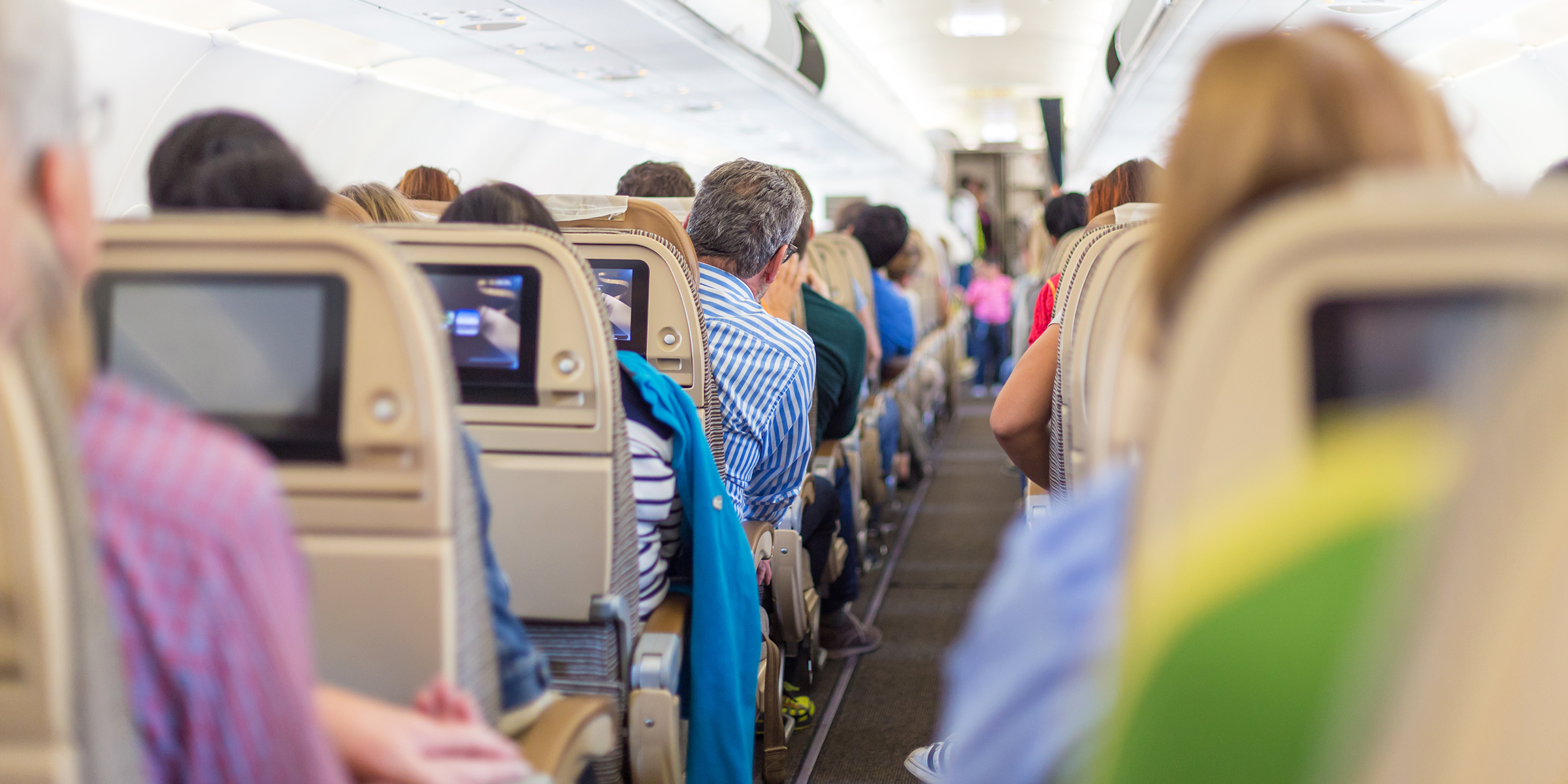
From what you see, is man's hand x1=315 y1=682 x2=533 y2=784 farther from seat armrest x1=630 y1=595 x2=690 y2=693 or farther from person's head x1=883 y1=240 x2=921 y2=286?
person's head x1=883 y1=240 x2=921 y2=286

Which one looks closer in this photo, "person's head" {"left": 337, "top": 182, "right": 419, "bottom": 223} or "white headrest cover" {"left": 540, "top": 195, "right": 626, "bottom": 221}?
"person's head" {"left": 337, "top": 182, "right": 419, "bottom": 223}

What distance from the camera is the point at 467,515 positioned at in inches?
49.8

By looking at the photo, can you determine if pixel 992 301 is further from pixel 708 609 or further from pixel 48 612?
pixel 48 612

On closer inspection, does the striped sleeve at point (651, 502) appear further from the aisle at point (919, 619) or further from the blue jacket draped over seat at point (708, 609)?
the aisle at point (919, 619)

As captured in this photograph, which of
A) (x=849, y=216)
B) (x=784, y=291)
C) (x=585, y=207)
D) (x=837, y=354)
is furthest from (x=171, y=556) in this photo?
(x=849, y=216)

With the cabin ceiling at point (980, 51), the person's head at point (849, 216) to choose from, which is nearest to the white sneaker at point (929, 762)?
the person's head at point (849, 216)

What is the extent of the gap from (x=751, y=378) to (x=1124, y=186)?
1.16 meters

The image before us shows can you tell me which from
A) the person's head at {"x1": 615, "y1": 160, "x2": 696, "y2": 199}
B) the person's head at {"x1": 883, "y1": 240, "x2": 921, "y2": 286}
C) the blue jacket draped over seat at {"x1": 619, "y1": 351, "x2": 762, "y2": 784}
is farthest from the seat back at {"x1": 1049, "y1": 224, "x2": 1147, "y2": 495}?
the person's head at {"x1": 883, "y1": 240, "x2": 921, "y2": 286}

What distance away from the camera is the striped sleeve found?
7.16ft

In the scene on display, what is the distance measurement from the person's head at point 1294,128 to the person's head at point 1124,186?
222 cm

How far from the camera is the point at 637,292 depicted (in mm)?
2568

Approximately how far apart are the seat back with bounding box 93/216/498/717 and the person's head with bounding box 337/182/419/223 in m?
1.57

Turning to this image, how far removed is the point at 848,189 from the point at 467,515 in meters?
18.9

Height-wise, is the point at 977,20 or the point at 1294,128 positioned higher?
the point at 977,20
